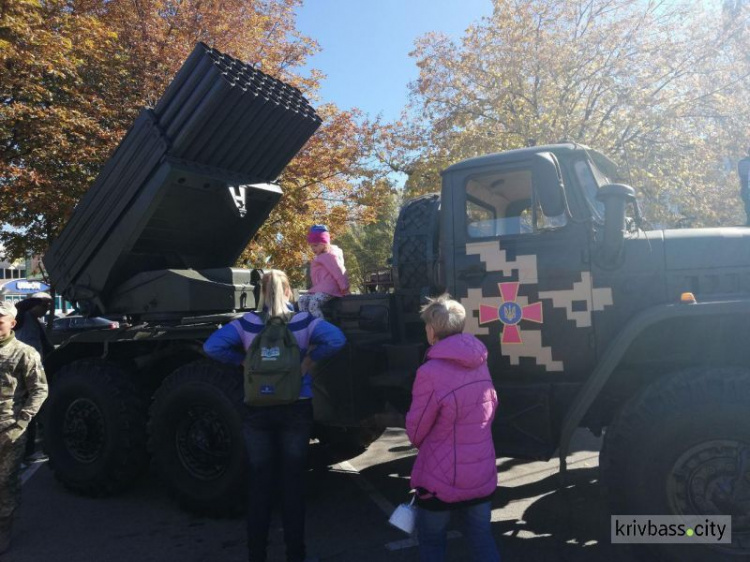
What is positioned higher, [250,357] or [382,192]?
[382,192]

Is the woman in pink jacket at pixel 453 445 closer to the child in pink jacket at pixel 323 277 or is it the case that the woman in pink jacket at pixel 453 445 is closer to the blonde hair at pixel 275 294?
the blonde hair at pixel 275 294

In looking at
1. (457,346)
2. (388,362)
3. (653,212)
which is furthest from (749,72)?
(457,346)

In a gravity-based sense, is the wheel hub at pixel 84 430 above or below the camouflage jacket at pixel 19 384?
below

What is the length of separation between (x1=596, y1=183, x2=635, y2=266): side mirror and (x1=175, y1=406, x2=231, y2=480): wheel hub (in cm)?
307

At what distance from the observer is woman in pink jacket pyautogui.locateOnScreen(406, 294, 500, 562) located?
2.72 meters

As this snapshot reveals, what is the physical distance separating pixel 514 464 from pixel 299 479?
3.03 meters

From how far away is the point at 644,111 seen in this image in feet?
39.2

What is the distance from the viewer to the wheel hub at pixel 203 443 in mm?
4660

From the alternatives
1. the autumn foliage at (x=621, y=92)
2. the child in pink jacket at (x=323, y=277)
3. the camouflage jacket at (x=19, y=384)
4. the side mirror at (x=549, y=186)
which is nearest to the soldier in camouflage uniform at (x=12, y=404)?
the camouflage jacket at (x=19, y=384)

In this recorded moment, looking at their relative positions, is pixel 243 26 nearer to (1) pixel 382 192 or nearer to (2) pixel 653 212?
(1) pixel 382 192

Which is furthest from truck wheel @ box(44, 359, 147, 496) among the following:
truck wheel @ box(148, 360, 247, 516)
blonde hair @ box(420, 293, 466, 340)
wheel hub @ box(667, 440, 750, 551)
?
wheel hub @ box(667, 440, 750, 551)

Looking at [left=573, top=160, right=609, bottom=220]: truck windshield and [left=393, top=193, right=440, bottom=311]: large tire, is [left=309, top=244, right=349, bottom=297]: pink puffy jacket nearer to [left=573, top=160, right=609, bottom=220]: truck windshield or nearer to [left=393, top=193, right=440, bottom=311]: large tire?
[left=393, top=193, right=440, bottom=311]: large tire

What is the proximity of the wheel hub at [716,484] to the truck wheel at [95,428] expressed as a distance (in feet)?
13.7

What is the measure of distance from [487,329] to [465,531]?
1.54 m
